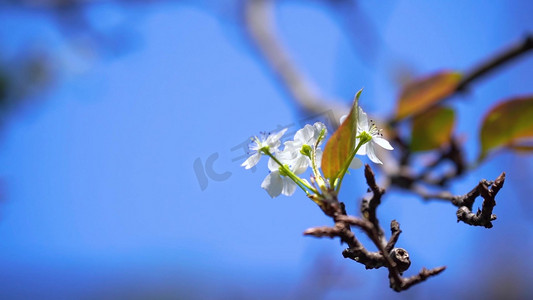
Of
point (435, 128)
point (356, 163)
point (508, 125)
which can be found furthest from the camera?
point (435, 128)

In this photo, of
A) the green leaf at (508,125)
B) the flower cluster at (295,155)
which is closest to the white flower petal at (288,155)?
the flower cluster at (295,155)

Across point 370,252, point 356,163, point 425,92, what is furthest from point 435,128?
point 370,252

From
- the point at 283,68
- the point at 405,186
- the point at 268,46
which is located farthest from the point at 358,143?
the point at 268,46

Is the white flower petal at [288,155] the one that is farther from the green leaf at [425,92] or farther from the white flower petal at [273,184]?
the green leaf at [425,92]

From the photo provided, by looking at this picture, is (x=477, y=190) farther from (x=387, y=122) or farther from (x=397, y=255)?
(x=387, y=122)

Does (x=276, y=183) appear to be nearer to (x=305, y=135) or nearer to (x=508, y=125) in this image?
(x=305, y=135)
